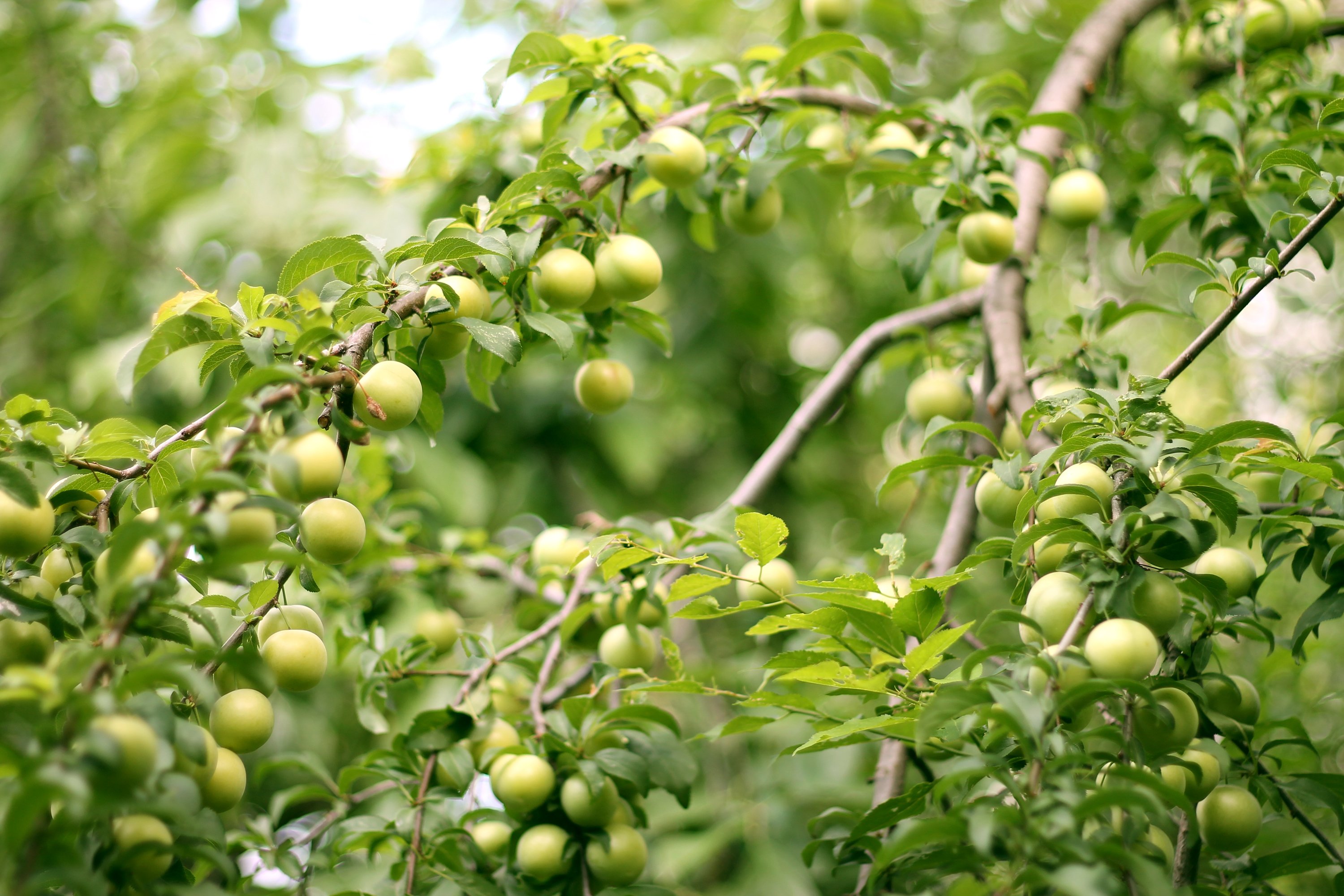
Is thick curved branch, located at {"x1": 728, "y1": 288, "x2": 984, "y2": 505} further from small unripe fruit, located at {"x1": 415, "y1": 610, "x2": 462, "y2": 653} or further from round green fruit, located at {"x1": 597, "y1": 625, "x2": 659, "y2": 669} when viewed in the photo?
small unripe fruit, located at {"x1": 415, "y1": 610, "x2": 462, "y2": 653}

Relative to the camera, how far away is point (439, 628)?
1.45 metres

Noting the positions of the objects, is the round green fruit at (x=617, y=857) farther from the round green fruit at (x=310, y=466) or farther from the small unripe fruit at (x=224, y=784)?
the round green fruit at (x=310, y=466)

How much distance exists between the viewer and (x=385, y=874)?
3.95 ft

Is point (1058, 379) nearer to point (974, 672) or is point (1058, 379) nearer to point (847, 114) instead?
point (847, 114)

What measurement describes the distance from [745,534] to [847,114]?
2.67 feet

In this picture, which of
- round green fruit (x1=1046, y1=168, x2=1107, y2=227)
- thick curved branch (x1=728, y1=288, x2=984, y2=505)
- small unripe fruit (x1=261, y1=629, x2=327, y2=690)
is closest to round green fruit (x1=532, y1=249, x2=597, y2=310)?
small unripe fruit (x1=261, y1=629, x2=327, y2=690)

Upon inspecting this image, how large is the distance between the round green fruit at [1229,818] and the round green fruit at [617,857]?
1.91 ft

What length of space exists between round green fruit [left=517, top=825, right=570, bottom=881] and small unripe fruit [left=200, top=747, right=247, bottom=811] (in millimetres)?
344

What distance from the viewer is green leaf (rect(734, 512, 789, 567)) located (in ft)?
2.86

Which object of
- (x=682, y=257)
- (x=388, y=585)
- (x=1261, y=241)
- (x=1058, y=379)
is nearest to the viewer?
(x=1261, y=241)

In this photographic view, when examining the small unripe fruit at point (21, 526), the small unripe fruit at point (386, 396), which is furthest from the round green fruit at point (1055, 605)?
the small unripe fruit at point (21, 526)

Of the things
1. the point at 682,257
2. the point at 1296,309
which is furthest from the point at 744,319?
the point at 1296,309

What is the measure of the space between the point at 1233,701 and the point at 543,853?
74 cm

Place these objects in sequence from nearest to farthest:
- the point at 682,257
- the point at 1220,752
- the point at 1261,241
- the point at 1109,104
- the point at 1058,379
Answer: the point at 1220,752
the point at 1261,241
the point at 1058,379
the point at 1109,104
the point at 682,257
